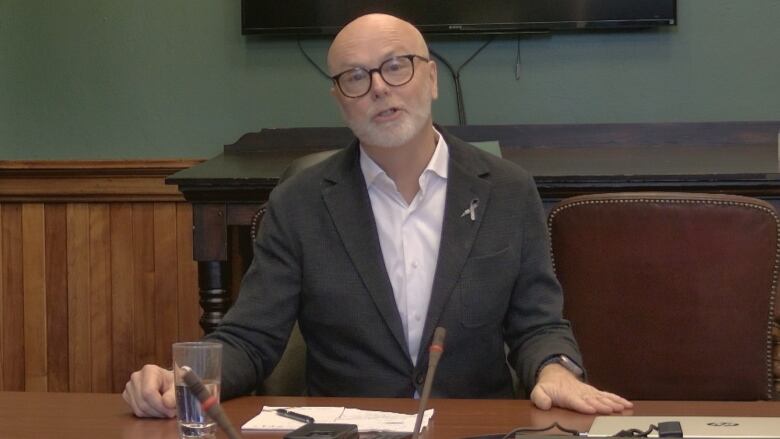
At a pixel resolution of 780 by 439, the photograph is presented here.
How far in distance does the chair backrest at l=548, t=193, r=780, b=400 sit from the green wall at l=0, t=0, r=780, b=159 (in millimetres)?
1523

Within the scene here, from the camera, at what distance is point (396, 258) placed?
84.9 inches

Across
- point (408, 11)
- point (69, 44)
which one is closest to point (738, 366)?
point (408, 11)

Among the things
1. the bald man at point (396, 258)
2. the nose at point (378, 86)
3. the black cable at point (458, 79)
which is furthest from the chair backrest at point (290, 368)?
the black cable at point (458, 79)

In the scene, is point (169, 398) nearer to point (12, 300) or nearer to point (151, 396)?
point (151, 396)

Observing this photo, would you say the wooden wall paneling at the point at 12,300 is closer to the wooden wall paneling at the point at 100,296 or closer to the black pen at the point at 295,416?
the wooden wall paneling at the point at 100,296

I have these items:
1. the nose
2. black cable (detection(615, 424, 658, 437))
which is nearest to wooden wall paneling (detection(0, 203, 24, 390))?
the nose

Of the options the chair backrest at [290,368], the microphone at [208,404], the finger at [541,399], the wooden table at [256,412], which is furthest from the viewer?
the chair backrest at [290,368]

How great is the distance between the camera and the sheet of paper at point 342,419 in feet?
5.00

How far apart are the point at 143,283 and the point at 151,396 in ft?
7.97

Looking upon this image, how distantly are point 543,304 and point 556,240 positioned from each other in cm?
21

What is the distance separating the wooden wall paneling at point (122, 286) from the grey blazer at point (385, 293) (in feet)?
6.17

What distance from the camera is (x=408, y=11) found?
12.1 feet

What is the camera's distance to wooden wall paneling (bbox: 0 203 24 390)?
13.1 feet

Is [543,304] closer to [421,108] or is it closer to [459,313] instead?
[459,313]
